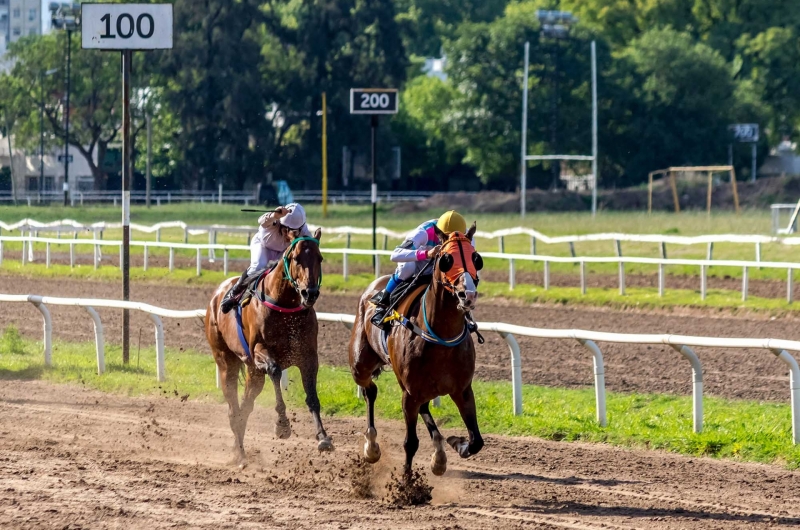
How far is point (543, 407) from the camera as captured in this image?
31.6 ft

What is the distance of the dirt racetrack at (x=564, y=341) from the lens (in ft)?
36.0

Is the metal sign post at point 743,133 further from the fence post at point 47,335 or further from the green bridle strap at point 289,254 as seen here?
the green bridle strap at point 289,254

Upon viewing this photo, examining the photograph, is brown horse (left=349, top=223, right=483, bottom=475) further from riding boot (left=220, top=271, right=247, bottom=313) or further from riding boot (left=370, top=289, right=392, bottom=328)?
riding boot (left=220, top=271, right=247, bottom=313)

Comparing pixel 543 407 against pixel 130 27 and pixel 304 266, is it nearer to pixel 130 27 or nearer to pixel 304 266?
pixel 304 266

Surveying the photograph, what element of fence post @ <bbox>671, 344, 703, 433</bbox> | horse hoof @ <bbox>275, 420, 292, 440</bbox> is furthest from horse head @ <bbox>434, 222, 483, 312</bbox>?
fence post @ <bbox>671, 344, 703, 433</bbox>

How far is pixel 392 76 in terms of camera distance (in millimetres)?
55781

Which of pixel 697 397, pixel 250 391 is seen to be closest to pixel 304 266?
pixel 250 391

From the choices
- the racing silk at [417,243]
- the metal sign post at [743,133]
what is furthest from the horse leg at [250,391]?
the metal sign post at [743,133]

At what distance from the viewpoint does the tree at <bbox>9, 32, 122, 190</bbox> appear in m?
57.4

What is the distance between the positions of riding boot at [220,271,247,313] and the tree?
1968 inches

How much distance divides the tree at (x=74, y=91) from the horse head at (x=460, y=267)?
52411 millimetres

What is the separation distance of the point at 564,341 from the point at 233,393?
19.3ft

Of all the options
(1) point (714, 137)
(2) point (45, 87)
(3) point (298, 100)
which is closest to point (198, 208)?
(3) point (298, 100)

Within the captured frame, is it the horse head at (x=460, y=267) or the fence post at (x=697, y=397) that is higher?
the horse head at (x=460, y=267)
